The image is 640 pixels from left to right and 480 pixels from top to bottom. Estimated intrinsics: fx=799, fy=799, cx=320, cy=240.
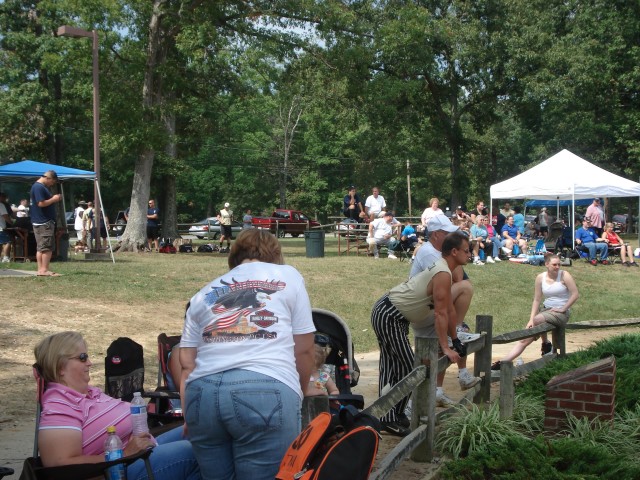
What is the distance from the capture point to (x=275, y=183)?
72938 millimetres

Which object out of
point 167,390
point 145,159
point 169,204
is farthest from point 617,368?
point 169,204

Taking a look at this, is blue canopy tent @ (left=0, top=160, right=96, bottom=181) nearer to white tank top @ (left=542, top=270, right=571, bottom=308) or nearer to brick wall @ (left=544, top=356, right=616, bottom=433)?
white tank top @ (left=542, top=270, right=571, bottom=308)

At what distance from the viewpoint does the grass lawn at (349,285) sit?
41.3ft

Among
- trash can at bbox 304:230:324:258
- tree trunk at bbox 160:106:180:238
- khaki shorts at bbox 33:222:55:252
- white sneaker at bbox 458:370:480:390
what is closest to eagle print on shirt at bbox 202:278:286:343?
white sneaker at bbox 458:370:480:390

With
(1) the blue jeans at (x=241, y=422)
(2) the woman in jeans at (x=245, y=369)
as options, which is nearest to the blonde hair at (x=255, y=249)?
(2) the woman in jeans at (x=245, y=369)

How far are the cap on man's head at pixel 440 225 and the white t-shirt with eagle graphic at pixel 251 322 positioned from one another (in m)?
3.59

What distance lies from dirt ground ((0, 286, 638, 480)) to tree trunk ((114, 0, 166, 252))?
10.9 meters

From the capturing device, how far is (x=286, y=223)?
1752 inches

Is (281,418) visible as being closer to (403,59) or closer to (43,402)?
(43,402)

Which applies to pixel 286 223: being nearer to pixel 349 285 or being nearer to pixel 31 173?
pixel 31 173

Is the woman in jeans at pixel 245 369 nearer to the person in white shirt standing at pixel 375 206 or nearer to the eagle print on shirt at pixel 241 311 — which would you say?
the eagle print on shirt at pixel 241 311

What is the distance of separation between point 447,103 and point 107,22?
21885mm

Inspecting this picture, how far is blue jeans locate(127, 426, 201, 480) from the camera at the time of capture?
3797 mm

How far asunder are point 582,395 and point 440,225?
1.85 m
